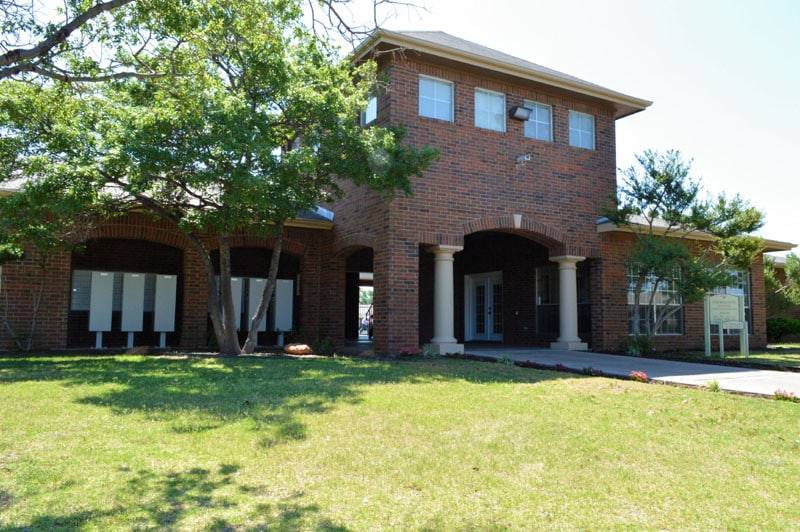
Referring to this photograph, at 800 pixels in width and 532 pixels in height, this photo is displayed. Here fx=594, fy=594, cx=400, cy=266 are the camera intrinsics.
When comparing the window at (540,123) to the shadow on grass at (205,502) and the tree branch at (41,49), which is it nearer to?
the tree branch at (41,49)

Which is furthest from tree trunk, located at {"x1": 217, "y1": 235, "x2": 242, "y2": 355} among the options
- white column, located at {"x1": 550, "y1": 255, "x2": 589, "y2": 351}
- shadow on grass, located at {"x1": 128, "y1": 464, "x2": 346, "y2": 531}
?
shadow on grass, located at {"x1": 128, "y1": 464, "x2": 346, "y2": 531}

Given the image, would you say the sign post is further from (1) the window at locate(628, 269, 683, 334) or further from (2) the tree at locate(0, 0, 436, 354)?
(2) the tree at locate(0, 0, 436, 354)

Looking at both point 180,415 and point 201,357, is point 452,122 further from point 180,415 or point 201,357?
point 180,415

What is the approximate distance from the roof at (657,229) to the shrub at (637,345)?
8.35 ft

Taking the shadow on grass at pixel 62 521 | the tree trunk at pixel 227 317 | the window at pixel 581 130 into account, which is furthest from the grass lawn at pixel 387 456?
the window at pixel 581 130

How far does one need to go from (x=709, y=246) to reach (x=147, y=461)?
633 inches

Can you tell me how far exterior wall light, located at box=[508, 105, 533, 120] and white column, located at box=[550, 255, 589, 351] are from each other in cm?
337

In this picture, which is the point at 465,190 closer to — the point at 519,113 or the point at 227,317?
the point at 519,113

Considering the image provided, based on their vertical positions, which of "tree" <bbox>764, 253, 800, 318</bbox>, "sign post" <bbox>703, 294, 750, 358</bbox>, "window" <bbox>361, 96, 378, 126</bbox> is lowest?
"sign post" <bbox>703, 294, 750, 358</bbox>

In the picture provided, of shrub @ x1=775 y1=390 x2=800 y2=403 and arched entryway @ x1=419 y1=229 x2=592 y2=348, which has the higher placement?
arched entryway @ x1=419 y1=229 x2=592 y2=348

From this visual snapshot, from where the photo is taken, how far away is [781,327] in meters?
22.0

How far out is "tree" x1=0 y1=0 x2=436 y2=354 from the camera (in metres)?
9.39

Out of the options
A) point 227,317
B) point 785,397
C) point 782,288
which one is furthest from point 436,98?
point 782,288

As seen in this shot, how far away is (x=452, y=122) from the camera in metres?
12.8
